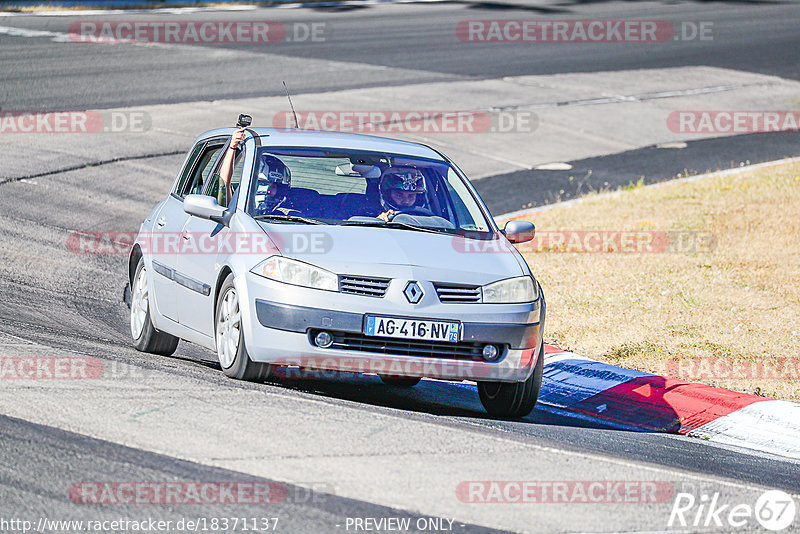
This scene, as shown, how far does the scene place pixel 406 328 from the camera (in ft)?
23.4

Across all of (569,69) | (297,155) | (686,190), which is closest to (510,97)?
(569,69)

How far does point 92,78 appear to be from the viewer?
22.8 metres

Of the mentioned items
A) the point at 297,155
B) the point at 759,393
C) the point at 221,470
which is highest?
the point at 297,155

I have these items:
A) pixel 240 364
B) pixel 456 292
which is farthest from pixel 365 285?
pixel 240 364

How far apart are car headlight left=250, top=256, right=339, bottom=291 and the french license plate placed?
0.31 meters

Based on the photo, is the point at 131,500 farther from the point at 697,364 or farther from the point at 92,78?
the point at 92,78

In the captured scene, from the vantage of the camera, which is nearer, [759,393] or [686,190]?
[759,393]

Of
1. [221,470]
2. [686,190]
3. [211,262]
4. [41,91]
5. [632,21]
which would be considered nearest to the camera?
[221,470]

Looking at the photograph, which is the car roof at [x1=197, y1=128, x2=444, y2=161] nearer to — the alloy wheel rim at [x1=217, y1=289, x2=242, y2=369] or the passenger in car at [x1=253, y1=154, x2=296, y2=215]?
the passenger in car at [x1=253, y1=154, x2=296, y2=215]

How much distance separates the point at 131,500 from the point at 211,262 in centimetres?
297

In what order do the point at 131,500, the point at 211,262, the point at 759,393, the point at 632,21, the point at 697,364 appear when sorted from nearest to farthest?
→ 1. the point at 131,500
2. the point at 211,262
3. the point at 759,393
4. the point at 697,364
5. the point at 632,21

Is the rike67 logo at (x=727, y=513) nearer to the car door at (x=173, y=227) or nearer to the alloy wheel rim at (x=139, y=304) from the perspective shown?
the car door at (x=173, y=227)

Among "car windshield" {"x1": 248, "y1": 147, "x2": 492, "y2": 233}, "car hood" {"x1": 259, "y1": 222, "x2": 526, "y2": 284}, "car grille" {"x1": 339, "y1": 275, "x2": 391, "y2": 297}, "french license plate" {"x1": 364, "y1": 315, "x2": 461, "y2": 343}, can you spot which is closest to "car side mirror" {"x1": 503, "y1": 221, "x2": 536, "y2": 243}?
"car windshield" {"x1": 248, "y1": 147, "x2": 492, "y2": 233}

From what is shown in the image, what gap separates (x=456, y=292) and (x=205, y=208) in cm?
180
